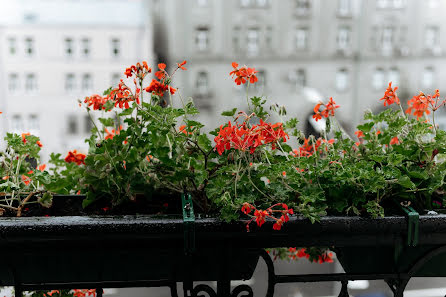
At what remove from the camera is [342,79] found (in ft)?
80.9

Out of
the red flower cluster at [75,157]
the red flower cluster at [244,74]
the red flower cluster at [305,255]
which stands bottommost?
the red flower cluster at [305,255]

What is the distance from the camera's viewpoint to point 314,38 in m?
24.2

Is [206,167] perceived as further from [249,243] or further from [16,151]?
[16,151]

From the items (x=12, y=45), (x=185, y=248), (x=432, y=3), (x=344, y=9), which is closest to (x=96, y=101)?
(x=185, y=248)

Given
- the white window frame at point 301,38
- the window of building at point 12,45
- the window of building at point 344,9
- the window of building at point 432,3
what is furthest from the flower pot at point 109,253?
the window of building at point 432,3

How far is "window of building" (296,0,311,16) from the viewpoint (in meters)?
24.7

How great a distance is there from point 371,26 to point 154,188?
25.8 meters

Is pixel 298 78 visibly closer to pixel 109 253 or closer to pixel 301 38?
pixel 301 38

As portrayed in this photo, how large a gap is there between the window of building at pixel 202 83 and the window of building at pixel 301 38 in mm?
5128

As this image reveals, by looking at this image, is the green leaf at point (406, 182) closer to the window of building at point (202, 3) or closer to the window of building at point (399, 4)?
the window of building at point (202, 3)

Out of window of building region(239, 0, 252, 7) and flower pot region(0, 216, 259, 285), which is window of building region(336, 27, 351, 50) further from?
flower pot region(0, 216, 259, 285)

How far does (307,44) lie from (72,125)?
13.7 metres

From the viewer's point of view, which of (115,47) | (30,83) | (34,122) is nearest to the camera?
(115,47)

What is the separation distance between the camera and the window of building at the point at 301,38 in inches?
962
